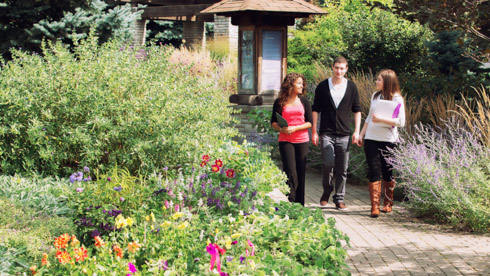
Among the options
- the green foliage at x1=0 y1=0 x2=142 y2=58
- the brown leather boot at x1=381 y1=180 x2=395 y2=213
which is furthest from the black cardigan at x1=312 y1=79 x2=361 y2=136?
the green foliage at x1=0 y1=0 x2=142 y2=58

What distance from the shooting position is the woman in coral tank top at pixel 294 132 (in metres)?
6.48

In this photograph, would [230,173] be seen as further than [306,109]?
No

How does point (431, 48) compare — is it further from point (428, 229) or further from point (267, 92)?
point (428, 229)

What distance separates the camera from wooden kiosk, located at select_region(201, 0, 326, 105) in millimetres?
11414

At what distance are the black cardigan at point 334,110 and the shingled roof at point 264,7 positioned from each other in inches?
172

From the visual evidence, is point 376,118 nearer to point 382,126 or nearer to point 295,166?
point 382,126

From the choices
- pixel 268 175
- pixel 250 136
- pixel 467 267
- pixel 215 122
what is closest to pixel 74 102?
pixel 215 122

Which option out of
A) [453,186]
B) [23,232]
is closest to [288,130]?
[453,186]

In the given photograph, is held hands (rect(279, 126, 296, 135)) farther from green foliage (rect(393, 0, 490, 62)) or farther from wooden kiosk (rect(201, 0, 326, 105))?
wooden kiosk (rect(201, 0, 326, 105))

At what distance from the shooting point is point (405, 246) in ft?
18.1

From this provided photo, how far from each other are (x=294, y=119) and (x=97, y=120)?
2178mm

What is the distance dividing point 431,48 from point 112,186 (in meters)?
7.69

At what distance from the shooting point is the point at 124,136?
575 centimetres

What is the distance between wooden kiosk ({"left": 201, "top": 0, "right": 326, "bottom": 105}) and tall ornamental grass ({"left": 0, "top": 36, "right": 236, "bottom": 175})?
5319 mm
